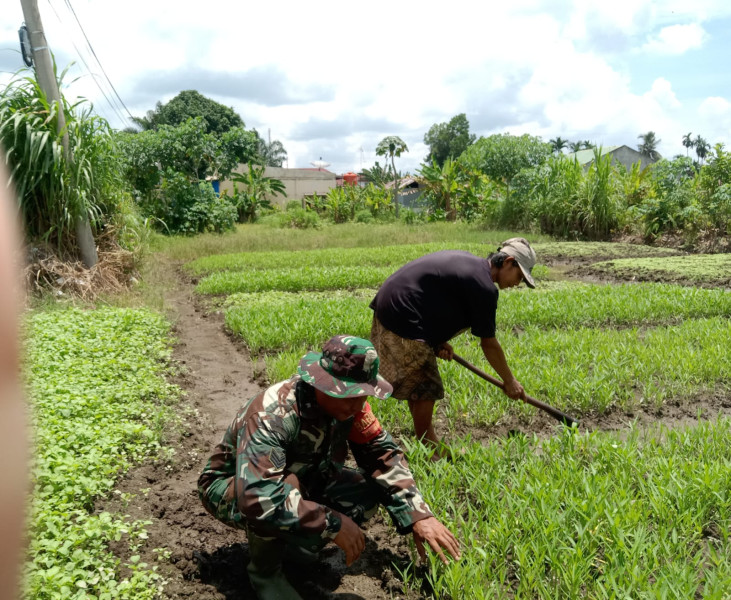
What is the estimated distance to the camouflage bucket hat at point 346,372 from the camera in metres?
2.50

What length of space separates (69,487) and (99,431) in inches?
30.3

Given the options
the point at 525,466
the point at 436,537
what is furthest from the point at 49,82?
the point at 436,537

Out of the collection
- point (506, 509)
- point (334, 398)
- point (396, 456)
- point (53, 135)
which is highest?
point (53, 135)

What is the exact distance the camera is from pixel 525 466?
→ 136 inches

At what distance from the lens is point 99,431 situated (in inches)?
152

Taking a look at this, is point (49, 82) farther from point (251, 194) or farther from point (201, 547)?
point (251, 194)

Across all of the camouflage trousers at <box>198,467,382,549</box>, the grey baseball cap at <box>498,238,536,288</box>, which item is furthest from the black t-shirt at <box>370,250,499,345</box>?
the camouflage trousers at <box>198,467,382,549</box>

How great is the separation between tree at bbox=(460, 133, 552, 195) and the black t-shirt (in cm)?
1941

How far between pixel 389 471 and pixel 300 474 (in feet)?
1.40

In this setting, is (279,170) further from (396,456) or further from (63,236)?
(396,456)

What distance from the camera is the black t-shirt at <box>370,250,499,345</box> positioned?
361cm

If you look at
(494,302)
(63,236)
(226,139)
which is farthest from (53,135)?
(226,139)

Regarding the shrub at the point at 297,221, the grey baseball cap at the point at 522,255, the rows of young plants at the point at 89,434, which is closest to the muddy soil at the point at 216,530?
the rows of young plants at the point at 89,434

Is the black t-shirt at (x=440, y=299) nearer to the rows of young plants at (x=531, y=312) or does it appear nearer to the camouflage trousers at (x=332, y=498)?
the camouflage trousers at (x=332, y=498)
